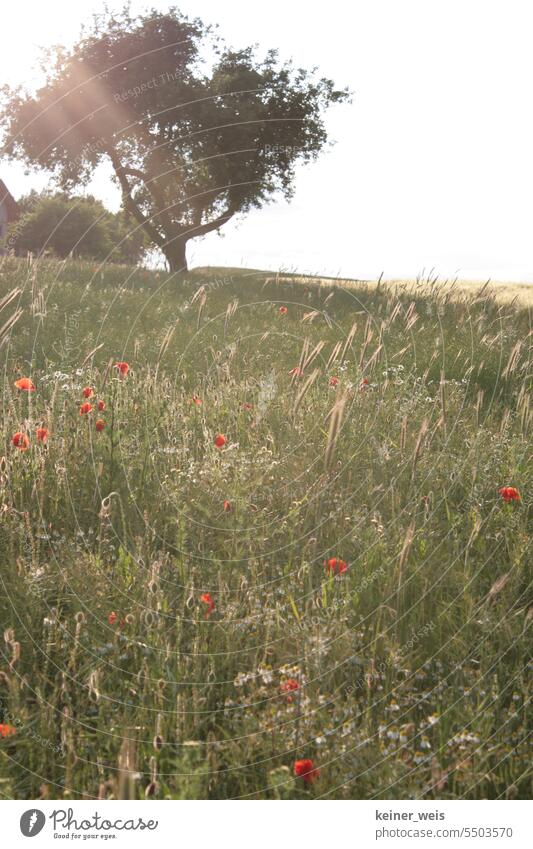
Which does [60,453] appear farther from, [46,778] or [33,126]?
[33,126]

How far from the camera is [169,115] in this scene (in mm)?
16453

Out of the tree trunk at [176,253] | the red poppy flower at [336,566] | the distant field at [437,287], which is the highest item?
the tree trunk at [176,253]

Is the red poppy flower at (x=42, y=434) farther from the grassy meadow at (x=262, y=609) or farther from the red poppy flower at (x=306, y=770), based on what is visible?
the red poppy flower at (x=306, y=770)

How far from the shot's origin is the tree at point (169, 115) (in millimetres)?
15172

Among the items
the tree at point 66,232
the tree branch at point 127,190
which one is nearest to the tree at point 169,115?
the tree branch at point 127,190

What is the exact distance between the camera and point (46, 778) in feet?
6.56

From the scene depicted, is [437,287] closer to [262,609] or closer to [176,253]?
[262,609]

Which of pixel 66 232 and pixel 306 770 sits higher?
pixel 66 232

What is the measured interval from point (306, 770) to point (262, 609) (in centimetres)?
74

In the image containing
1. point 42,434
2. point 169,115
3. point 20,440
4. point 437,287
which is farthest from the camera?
point 169,115

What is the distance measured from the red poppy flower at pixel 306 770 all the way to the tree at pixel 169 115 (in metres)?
13.6

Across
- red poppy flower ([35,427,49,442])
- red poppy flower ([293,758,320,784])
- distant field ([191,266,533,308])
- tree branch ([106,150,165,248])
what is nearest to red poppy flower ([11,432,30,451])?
red poppy flower ([35,427,49,442])

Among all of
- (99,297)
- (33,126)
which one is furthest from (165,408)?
(33,126)

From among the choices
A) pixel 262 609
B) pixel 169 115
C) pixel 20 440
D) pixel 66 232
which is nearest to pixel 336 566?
pixel 262 609
